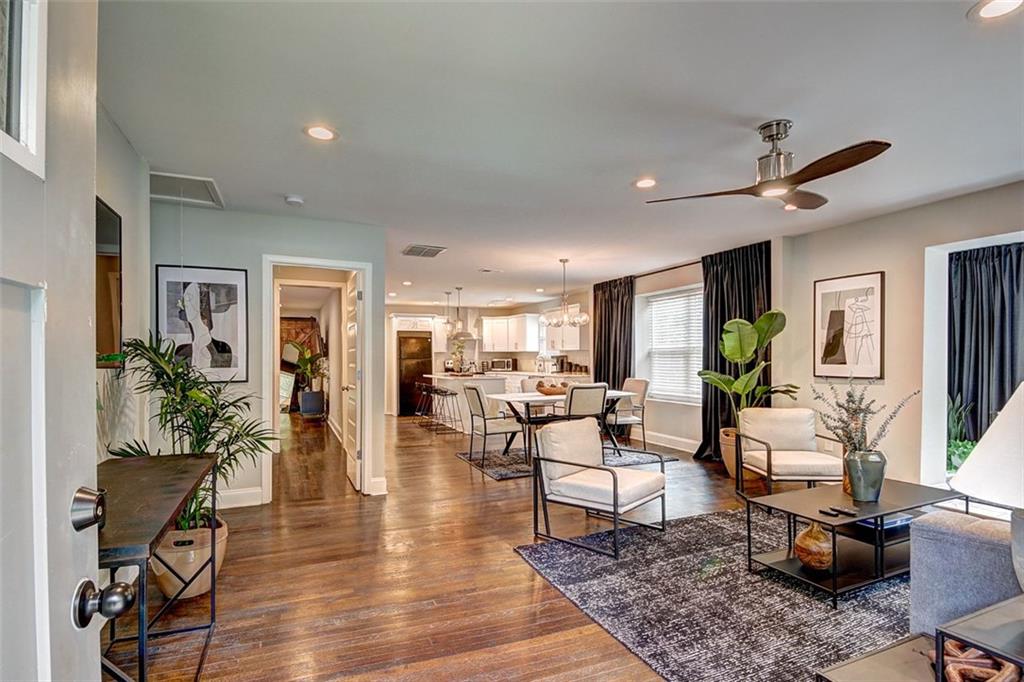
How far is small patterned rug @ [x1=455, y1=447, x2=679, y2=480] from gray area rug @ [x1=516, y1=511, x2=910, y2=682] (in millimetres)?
2165

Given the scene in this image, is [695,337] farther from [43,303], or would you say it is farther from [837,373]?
[43,303]

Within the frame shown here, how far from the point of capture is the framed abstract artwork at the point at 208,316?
4.18 metres

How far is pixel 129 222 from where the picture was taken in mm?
3211

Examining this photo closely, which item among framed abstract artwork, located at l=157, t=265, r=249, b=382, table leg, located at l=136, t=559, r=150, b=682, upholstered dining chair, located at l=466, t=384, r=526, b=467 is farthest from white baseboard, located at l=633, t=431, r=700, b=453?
table leg, located at l=136, t=559, r=150, b=682

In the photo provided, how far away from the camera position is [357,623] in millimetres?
2576

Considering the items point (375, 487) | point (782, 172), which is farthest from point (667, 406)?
point (782, 172)

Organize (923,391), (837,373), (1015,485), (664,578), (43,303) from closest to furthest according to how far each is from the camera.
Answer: (43,303) < (1015,485) < (664,578) < (923,391) < (837,373)

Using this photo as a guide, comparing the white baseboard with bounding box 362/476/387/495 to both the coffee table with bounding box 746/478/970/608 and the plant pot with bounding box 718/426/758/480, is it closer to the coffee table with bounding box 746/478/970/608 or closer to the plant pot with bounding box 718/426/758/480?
the coffee table with bounding box 746/478/970/608

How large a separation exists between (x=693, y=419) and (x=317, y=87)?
613cm

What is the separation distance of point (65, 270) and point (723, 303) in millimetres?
6365

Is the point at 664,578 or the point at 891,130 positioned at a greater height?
the point at 891,130

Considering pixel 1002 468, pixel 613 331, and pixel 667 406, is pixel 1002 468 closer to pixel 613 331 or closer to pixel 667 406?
pixel 667 406

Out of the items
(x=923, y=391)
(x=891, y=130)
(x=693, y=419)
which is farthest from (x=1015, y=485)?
(x=693, y=419)

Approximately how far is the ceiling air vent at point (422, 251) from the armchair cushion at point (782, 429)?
369 cm
